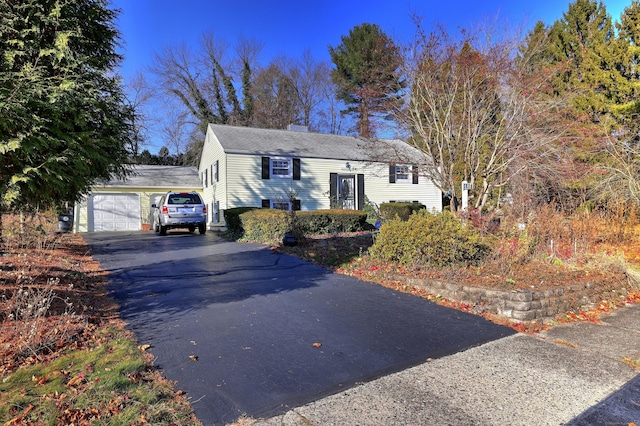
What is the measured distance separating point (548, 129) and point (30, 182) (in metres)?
10.4

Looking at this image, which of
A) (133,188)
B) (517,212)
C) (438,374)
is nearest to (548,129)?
(517,212)

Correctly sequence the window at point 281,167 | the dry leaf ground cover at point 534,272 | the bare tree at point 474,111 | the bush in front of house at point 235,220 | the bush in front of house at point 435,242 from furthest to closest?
the window at point 281,167 < the bush in front of house at point 235,220 < the bare tree at point 474,111 < the bush in front of house at point 435,242 < the dry leaf ground cover at point 534,272

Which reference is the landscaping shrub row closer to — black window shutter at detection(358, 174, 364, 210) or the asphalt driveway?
black window shutter at detection(358, 174, 364, 210)

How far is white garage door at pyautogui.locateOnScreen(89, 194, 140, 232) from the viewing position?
20609mm

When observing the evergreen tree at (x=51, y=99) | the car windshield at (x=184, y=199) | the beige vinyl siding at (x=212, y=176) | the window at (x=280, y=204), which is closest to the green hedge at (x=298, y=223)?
the car windshield at (x=184, y=199)

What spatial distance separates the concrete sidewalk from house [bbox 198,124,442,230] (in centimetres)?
1380

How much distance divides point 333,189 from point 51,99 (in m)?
17.0

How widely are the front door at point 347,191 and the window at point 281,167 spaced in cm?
296

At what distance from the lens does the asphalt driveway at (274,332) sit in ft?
10.5

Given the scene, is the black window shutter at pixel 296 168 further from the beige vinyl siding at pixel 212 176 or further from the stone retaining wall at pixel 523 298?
the stone retaining wall at pixel 523 298

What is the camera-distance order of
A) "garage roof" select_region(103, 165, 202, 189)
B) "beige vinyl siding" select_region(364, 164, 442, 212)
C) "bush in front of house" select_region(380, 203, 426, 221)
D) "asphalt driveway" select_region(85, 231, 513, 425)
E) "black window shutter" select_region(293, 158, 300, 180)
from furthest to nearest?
"garage roof" select_region(103, 165, 202, 189)
"beige vinyl siding" select_region(364, 164, 442, 212)
"black window shutter" select_region(293, 158, 300, 180)
"bush in front of house" select_region(380, 203, 426, 221)
"asphalt driveway" select_region(85, 231, 513, 425)

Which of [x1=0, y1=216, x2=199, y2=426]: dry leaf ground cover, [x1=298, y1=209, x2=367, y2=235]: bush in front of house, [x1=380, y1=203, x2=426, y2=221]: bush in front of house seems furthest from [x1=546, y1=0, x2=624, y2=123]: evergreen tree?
[x1=0, y1=216, x2=199, y2=426]: dry leaf ground cover

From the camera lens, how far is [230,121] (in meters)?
34.0

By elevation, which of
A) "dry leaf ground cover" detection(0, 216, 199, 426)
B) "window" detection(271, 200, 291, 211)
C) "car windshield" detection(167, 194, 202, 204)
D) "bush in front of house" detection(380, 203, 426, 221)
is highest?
"car windshield" detection(167, 194, 202, 204)
